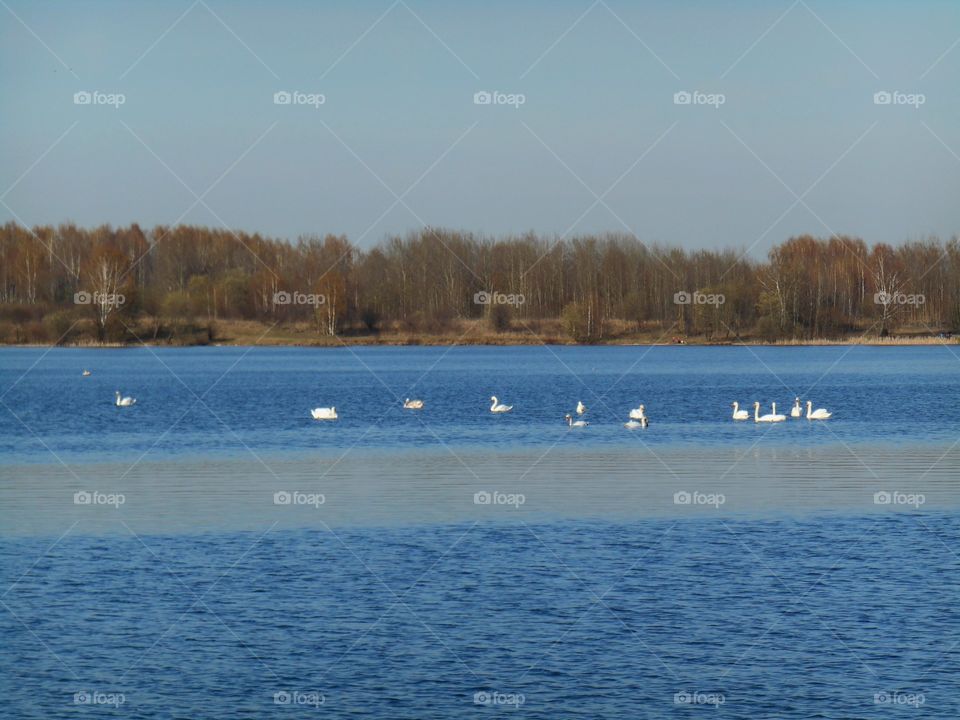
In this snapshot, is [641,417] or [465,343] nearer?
[641,417]

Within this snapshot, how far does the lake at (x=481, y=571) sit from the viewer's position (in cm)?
1276

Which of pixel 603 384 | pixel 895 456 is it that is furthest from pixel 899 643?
pixel 603 384
